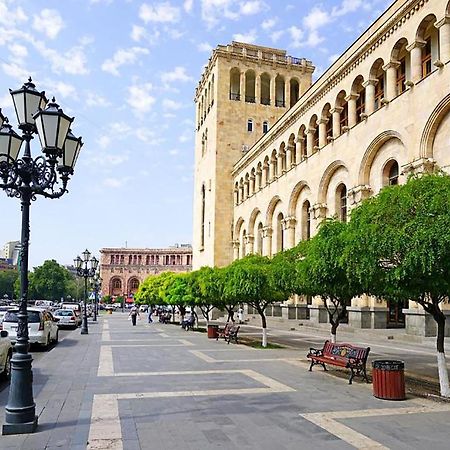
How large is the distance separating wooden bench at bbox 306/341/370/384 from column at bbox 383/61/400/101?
53.0 ft

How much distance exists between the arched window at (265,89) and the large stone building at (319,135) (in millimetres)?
115

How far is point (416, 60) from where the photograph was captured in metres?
23.9

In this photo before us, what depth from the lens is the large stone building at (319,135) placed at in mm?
23156

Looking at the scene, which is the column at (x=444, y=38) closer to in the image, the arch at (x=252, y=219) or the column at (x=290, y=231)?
the column at (x=290, y=231)

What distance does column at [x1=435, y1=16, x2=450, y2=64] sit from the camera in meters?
21.6

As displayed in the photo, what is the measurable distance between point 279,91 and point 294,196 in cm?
2517

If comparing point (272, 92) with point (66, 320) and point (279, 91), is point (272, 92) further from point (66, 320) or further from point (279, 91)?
point (66, 320)

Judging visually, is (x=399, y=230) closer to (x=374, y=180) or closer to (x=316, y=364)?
(x=316, y=364)

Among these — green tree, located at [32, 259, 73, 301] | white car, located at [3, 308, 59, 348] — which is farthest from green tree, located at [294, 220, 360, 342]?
green tree, located at [32, 259, 73, 301]

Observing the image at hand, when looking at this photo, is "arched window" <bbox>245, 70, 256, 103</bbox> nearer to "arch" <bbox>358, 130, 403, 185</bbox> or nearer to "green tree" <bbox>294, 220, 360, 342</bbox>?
"arch" <bbox>358, 130, 403, 185</bbox>

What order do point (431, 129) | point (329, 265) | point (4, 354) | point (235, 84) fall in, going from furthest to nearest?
point (235, 84)
point (431, 129)
point (4, 354)
point (329, 265)

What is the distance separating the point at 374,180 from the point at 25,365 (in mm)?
22721

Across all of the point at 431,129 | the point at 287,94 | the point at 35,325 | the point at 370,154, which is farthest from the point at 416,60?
the point at 287,94

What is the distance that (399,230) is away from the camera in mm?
9523
